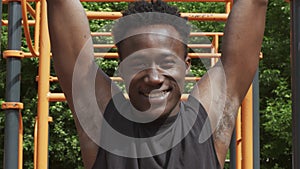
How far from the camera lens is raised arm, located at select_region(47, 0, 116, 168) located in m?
1.66

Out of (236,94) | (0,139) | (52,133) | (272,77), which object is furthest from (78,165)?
(236,94)

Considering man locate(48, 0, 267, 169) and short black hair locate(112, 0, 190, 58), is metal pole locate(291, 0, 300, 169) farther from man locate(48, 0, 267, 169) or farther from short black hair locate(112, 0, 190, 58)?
short black hair locate(112, 0, 190, 58)

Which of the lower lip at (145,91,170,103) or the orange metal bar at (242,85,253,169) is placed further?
the orange metal bar at (242,85,253,169)

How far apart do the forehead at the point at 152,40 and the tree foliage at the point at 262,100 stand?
873 centimetres

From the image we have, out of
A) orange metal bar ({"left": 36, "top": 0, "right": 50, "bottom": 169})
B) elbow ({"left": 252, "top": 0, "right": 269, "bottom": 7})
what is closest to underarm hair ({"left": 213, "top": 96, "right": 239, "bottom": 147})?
elbow ({"left": 252, "top": 0, "right": 269, "bottom": 7})

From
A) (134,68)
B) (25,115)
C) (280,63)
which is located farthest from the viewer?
(280,63)

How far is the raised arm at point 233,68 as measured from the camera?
1722mm

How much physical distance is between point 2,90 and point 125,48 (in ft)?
33.9

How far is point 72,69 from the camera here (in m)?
1.66

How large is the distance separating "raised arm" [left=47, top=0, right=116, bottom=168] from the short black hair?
0.29 feet

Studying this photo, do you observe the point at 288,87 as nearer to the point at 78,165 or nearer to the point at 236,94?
the point at 78,165

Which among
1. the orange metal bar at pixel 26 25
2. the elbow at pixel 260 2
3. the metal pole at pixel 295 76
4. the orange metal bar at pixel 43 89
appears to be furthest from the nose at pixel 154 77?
the orange metal bar at pixel 26 25

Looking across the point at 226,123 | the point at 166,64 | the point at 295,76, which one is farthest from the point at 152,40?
the point at 295,76

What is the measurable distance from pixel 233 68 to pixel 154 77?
25cm
